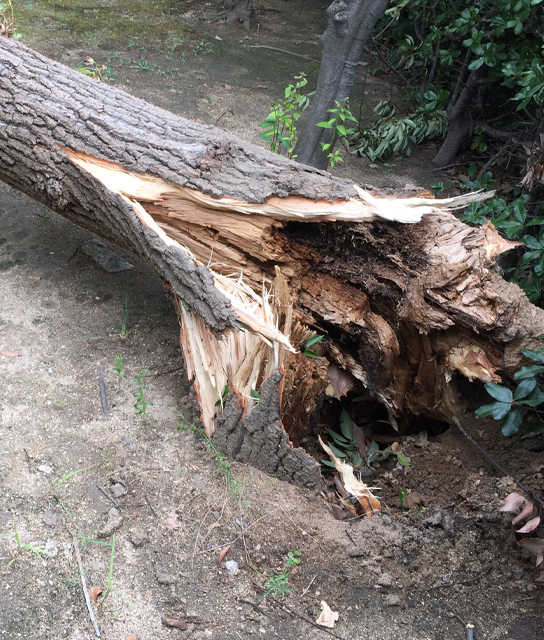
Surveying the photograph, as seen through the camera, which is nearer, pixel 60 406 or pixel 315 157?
pixel 60 406

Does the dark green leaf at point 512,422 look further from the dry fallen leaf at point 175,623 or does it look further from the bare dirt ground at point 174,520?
the dry fallen leaf at point 175,623

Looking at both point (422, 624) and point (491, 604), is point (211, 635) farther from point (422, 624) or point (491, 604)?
point (491, 604)

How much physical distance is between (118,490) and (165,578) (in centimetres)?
42

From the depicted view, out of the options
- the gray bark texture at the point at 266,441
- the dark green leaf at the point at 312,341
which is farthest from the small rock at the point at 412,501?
the dark green leaf at the point at 312,341

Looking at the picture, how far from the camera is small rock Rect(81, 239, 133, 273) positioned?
369 cm

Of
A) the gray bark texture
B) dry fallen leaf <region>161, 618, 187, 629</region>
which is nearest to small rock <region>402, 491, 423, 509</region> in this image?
the gray bark texture

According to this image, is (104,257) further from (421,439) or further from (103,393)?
(421,439)

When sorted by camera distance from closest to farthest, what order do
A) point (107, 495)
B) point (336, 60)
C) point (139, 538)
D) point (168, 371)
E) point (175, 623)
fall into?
1. point (175, 623)
2. point (139, 538)
3. point (107, 495)
4. point (168, 371)
5. point (336, 60)

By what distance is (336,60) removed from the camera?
4328 mm

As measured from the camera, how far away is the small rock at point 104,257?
Result: 3688 millimetres

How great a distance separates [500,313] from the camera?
97.0 inches

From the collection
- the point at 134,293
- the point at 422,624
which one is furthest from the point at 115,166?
the point at 422,624

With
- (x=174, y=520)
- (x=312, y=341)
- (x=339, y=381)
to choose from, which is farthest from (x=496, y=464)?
(x=174, y=520)

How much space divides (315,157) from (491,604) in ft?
11.6
